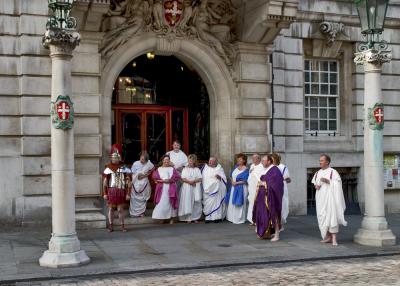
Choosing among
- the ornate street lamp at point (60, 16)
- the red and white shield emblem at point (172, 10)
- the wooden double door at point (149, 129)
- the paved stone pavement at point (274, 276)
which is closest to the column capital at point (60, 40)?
the ornate street lamp at point (60, 16)

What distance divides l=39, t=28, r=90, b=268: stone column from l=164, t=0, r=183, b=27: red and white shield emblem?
539 cm

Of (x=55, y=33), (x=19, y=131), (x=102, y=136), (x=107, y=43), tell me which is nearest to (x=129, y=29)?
(x=107, y=43)

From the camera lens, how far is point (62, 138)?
9.93 meters

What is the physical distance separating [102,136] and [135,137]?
2151 mm

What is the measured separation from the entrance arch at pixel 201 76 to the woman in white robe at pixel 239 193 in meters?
0.93

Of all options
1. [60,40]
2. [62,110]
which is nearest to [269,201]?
[62,110]

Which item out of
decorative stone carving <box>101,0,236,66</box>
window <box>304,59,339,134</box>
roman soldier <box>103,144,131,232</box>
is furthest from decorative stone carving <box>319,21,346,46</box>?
roman soldier <box>103,144,131,232</box>

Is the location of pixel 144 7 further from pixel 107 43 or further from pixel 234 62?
pixel 234 62

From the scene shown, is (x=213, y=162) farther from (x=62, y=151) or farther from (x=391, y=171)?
(x=391, y=171)

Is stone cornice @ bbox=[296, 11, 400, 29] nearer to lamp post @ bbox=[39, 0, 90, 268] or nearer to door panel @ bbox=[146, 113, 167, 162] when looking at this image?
door panel @ bbox=[146, 113, 167, 162]

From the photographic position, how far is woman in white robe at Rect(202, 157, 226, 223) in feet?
49.1

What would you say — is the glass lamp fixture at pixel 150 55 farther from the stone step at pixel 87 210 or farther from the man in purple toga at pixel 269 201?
the man in purple toga at pixel 269 201

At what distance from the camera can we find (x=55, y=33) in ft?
32.2

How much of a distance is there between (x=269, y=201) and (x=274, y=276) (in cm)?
307
